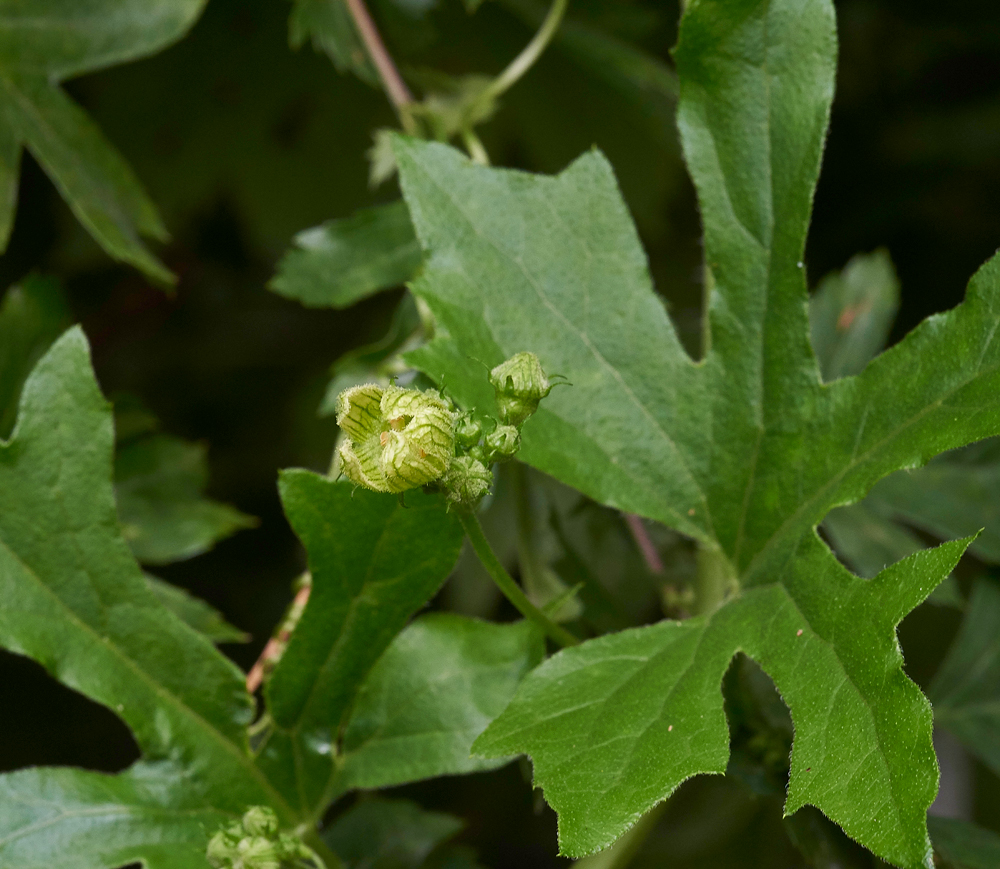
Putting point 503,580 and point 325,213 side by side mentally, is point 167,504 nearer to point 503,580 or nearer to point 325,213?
point 325,213

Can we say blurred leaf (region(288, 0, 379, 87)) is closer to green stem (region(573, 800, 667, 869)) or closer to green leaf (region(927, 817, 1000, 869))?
green stem (region(573, 800, 667, 869))

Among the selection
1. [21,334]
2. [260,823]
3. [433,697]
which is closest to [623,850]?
[433,697]

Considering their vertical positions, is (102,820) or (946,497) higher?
(102,820)

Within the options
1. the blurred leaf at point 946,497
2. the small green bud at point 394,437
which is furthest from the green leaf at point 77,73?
the blurred leaf at point 946,497

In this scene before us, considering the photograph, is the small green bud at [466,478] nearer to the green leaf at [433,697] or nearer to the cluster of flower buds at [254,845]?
the green leaf at [433,697]

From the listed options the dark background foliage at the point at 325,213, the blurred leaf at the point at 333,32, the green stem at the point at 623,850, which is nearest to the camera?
the green stem at the point at 623,850

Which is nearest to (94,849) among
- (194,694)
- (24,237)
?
(194,694)
